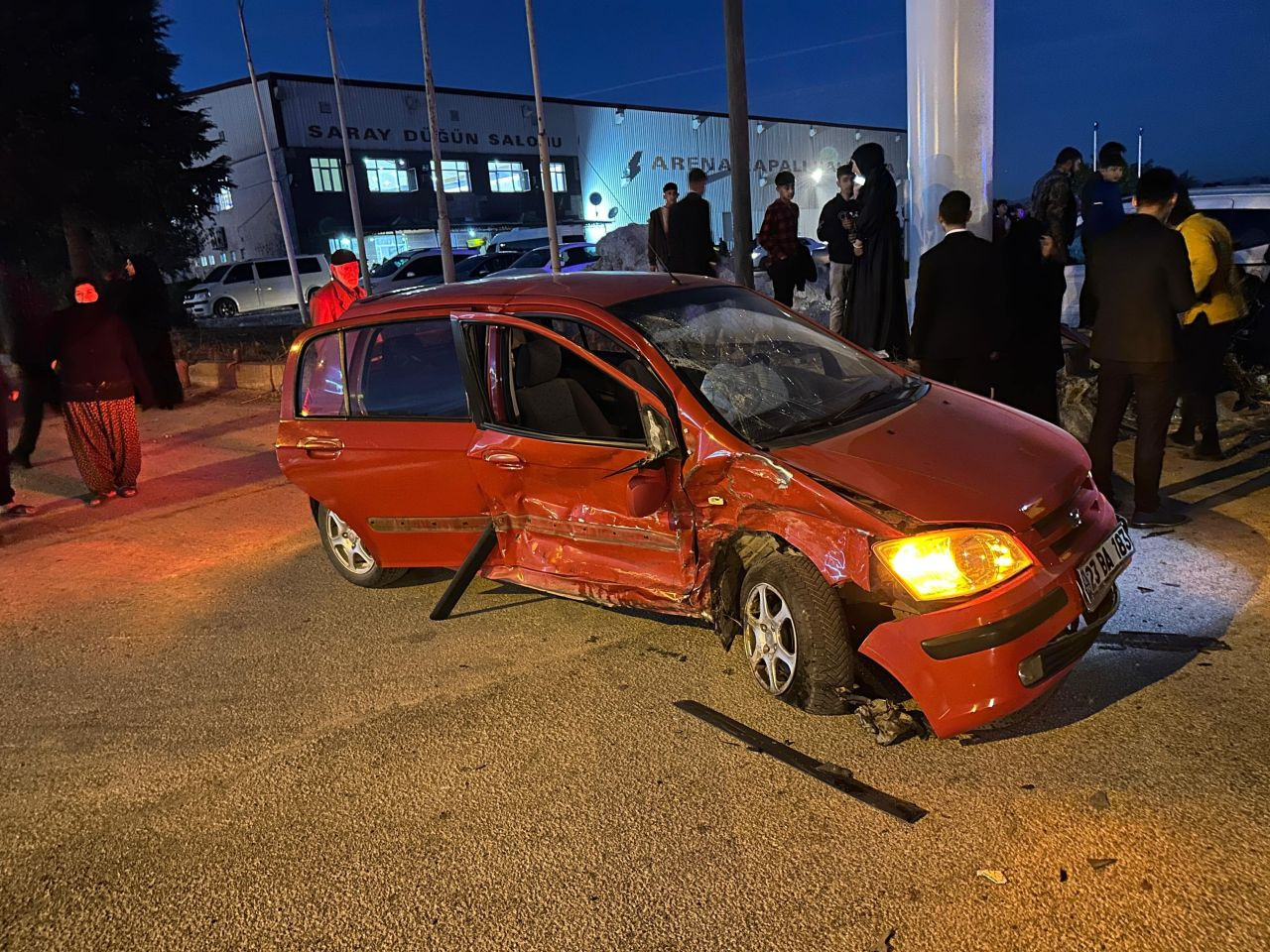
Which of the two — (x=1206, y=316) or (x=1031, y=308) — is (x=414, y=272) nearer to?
(x=1031, y=308)

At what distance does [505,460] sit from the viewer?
165 inches

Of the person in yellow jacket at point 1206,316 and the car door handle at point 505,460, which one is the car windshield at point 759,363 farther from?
the person in yellow jacket at point 1206,316

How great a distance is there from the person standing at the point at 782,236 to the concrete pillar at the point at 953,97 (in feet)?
6.30

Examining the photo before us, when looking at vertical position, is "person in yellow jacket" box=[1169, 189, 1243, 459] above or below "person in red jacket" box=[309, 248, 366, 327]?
below

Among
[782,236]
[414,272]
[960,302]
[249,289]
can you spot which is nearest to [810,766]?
[960,302]

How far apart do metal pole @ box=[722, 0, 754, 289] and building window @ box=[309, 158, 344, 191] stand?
3414cm

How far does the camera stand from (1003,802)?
2.89m

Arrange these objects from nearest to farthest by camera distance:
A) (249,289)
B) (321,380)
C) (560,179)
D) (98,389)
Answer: (321,380)
(98,389)
(249,289)
(560,179)

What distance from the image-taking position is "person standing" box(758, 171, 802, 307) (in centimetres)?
938

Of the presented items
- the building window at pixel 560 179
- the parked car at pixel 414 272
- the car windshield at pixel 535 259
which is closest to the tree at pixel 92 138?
the parked car at pixel 414 272

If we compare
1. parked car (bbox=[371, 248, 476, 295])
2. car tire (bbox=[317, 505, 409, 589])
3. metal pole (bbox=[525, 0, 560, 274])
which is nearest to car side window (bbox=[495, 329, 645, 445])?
car tire (bbox=[317, 505, 409, 589])

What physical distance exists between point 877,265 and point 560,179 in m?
42.2

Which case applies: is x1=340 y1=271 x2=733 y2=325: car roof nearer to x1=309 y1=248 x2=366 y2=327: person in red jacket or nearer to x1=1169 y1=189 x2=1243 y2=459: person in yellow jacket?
x1=309 y1=248 x2=366 y2=327: person in red jacket

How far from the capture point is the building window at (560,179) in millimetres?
47031
